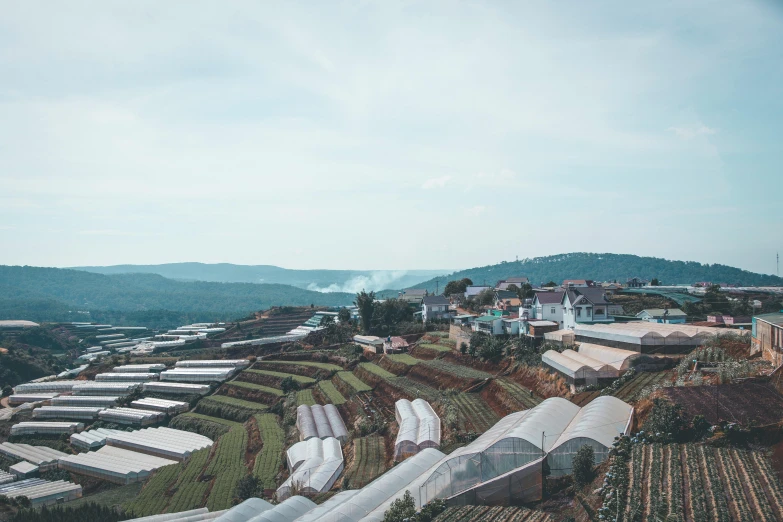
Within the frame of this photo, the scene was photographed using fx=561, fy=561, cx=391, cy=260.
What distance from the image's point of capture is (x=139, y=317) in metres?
178

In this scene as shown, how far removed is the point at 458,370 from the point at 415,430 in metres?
11.9

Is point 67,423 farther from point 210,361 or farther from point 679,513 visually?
point 679,513

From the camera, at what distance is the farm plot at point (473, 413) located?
93.6 feet

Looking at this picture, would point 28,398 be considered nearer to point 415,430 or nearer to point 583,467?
point 415,430

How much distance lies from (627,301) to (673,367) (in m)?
30.5

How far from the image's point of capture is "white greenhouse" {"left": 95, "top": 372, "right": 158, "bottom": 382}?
64.6 metres

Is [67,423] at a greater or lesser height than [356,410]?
lesser

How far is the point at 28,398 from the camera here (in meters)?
65.9

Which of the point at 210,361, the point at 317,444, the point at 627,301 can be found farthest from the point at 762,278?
the point at 317,444

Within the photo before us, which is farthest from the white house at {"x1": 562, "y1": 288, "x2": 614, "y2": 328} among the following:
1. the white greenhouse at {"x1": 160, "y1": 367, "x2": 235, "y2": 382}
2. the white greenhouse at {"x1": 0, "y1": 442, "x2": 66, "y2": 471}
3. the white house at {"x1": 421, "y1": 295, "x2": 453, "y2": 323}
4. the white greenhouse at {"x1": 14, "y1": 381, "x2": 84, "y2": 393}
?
the white greenhouse at {"x1": 14, "y1": 381, "x2": 84, "y2": 393}

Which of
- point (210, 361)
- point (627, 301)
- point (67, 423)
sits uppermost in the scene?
point (627, 301)

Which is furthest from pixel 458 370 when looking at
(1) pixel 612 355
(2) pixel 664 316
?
(2) pixel 664 316

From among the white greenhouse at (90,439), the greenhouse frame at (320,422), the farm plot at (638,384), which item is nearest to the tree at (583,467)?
the farm plot at (638,384)

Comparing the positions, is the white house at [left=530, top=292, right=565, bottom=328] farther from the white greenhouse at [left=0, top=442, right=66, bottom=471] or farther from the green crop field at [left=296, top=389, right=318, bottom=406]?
the white greenhouse at [left=0, top=442, right=66, bottom=471]
